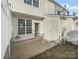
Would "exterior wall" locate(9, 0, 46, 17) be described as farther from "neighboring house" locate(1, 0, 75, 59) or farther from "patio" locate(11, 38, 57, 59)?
"patio" locate(11, 38, 57, 59)

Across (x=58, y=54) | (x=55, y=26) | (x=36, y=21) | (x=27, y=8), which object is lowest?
(x=58, y=54)

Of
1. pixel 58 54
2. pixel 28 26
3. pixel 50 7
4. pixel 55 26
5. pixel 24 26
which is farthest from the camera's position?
pixel 50 7

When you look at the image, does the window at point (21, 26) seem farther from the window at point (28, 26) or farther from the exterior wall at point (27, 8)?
the exterior wall at point (27, 8)

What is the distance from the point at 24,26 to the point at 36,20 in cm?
245

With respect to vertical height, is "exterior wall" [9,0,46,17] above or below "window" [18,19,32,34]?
above

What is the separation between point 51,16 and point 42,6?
1544mm

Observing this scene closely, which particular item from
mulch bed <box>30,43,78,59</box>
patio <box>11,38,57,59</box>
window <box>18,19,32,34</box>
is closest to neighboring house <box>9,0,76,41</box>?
window <box>18,19,32,34</box>

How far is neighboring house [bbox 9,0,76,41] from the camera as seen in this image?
12.1 meters

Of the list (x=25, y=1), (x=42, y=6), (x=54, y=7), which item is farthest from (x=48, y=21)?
(x=25, y=1)

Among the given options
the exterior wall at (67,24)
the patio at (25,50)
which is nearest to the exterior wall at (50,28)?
the exterior wall at (67,24)

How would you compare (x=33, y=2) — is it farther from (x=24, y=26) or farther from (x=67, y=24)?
(x=67, y=24)

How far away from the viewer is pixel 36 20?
1550 centimetres

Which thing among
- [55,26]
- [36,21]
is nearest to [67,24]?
[55,26]

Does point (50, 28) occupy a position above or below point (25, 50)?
above
